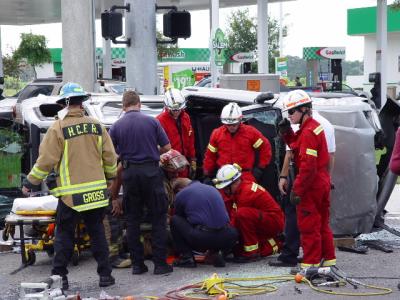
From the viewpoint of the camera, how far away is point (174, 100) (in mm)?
9586

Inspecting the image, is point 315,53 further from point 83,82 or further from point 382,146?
point 382,146

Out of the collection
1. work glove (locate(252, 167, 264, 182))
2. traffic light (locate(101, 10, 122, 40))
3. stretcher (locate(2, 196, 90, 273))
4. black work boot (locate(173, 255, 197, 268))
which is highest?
traffic light (locate(101, 10, 122, 40))

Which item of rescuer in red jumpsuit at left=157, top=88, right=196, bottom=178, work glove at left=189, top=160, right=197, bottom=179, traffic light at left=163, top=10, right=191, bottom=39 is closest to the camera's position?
rescuer in red jumpsuit at left=157, top=88, right=196, bottom=178

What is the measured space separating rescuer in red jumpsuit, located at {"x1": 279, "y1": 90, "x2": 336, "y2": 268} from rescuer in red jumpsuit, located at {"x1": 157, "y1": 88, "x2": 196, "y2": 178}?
1.89m

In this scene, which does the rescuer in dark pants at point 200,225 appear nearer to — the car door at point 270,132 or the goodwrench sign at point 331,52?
the car door at point 270,132

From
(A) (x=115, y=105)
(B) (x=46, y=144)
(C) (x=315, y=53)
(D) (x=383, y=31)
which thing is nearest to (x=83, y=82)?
(A) (x=115, y=105)

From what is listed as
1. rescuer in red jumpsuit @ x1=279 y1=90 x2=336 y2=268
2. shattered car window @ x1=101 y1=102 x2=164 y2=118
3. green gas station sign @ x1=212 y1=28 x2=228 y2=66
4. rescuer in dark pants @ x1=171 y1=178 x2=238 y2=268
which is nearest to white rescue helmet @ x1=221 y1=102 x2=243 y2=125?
rescuer in dark pants @ x1=171 y1=178 x2=238 y2=268

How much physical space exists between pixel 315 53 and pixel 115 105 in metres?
28.4

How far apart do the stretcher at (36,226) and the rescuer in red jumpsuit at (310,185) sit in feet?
7.92

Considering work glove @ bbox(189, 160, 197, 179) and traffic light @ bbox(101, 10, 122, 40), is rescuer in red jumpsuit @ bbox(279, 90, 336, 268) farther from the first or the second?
traffic light @ bbox(101, 10, 122, 40)

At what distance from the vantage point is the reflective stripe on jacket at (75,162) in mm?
7547

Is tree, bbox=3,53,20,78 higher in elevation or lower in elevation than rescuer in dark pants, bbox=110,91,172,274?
higher

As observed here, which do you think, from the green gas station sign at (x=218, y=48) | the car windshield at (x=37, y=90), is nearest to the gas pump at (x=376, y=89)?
the green gas station sign at (x=218, y=48)

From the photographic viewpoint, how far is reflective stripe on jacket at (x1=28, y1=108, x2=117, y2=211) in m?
7.55
